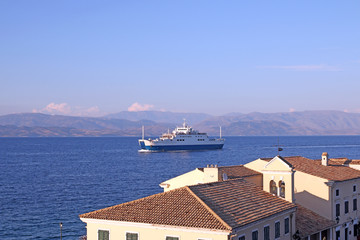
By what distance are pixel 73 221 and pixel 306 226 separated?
1233 inches

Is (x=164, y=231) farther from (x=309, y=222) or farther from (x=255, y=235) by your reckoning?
(x=309, y=222)

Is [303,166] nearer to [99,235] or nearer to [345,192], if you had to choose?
[345,192]

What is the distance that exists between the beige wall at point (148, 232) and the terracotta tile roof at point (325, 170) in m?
18.4

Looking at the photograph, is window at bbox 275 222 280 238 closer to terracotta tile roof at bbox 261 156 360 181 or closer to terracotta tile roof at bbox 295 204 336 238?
terracotta tile roof at bbox 295 204 336 238

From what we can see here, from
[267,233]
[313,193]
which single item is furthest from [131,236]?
[313,193]

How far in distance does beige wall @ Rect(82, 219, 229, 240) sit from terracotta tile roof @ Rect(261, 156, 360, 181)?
18382 millimetres

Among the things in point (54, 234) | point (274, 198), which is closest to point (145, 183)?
point (54, 234)

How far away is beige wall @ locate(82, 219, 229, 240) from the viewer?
24.8m

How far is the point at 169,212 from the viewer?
88.2ft

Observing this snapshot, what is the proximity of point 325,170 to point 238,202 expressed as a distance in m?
16.7

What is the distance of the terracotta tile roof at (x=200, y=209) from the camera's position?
83.9 ft

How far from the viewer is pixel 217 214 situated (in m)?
25.8

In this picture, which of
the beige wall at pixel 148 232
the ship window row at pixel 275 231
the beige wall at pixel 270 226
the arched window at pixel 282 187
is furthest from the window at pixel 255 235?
the arched window at pixel 282 187

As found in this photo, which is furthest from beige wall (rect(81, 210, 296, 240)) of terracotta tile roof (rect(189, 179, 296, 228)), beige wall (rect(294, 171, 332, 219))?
beige wall (rect(294, 171, 332, 219))
